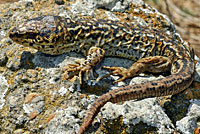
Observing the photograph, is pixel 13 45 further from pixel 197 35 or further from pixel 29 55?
pixel 197 35

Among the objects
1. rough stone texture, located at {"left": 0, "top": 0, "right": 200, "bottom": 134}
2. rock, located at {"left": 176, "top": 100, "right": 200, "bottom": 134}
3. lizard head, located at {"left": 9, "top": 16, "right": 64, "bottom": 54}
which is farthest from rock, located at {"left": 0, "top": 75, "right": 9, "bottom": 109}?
rock, located at {"left": 176, "top": 100, "right": 200, "bottom": 134}

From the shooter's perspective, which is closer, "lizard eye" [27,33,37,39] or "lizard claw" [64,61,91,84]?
"lizard claw" [64,61,91,84]

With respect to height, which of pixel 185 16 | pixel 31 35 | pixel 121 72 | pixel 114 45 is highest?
pixel 31 35

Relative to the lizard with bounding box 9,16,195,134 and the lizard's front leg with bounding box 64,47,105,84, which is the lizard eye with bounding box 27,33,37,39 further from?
the lizard's front leg with bounding box 64,47,105,84

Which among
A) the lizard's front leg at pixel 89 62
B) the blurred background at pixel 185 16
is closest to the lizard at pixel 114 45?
the lizard's front leg at pixel 89 62

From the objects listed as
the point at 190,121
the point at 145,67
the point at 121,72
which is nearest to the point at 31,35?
the point at 121,72

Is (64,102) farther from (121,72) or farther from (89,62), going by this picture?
(121,72)
